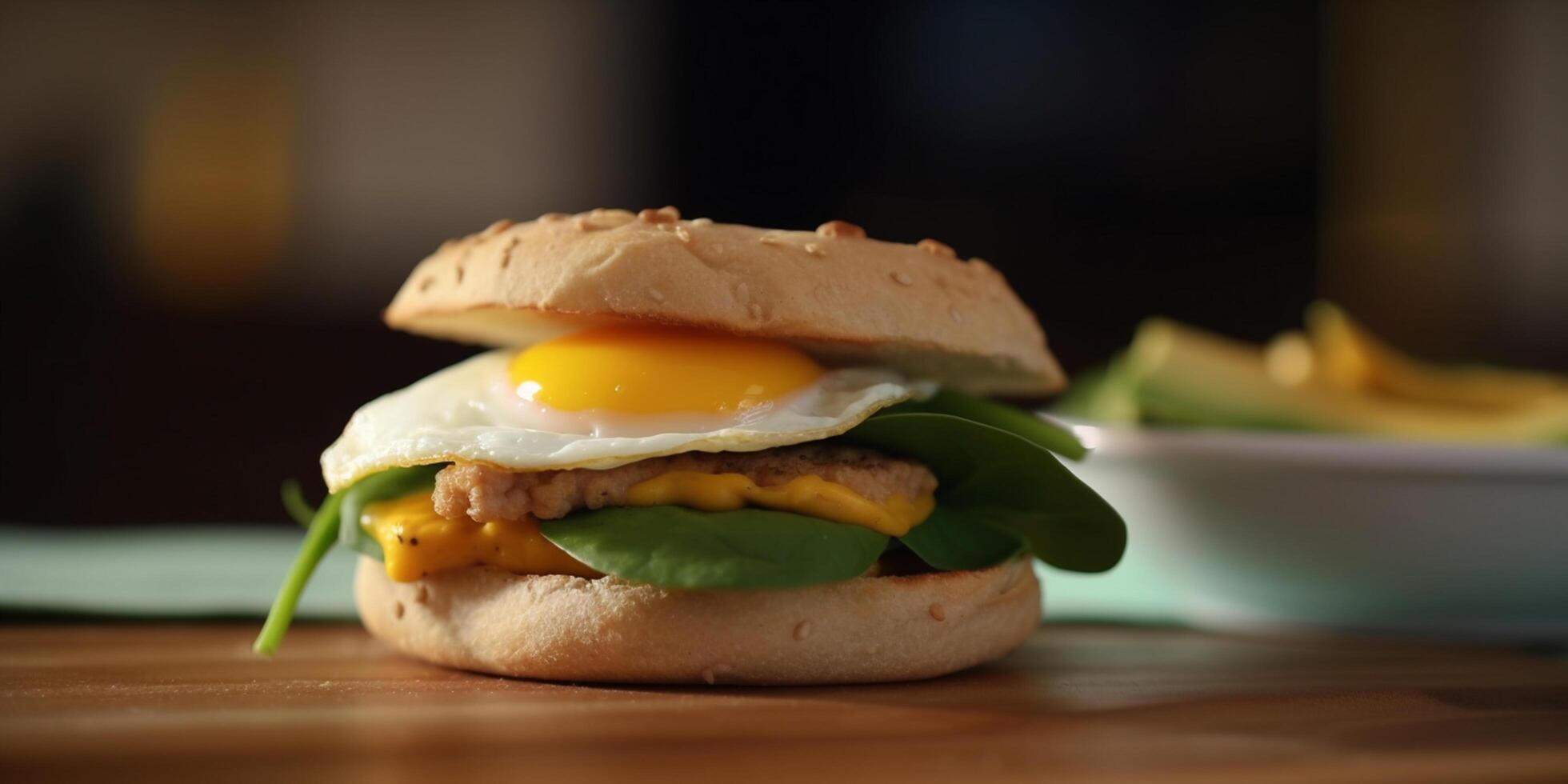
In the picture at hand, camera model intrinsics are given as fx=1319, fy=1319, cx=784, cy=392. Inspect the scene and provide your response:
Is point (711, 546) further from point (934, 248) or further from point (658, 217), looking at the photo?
point (934, 248)

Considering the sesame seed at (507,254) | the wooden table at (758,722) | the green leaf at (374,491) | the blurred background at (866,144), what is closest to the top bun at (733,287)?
the sesame seed at (507,254)

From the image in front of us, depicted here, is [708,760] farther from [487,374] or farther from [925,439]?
[487,374]

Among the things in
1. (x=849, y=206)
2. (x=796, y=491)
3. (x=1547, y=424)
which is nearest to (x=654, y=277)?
(x=796, y=491)

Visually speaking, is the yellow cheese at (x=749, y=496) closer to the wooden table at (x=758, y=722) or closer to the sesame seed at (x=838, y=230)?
the wooden table at (x=758, y=722)

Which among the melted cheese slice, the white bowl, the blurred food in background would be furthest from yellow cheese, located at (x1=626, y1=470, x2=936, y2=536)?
the blurred food in background

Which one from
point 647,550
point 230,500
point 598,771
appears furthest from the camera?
point 230,500

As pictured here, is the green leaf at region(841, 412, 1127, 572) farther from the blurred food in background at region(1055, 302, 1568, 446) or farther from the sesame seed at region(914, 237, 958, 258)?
the blurred food in background at region(1055, 302, 1568, 446)
